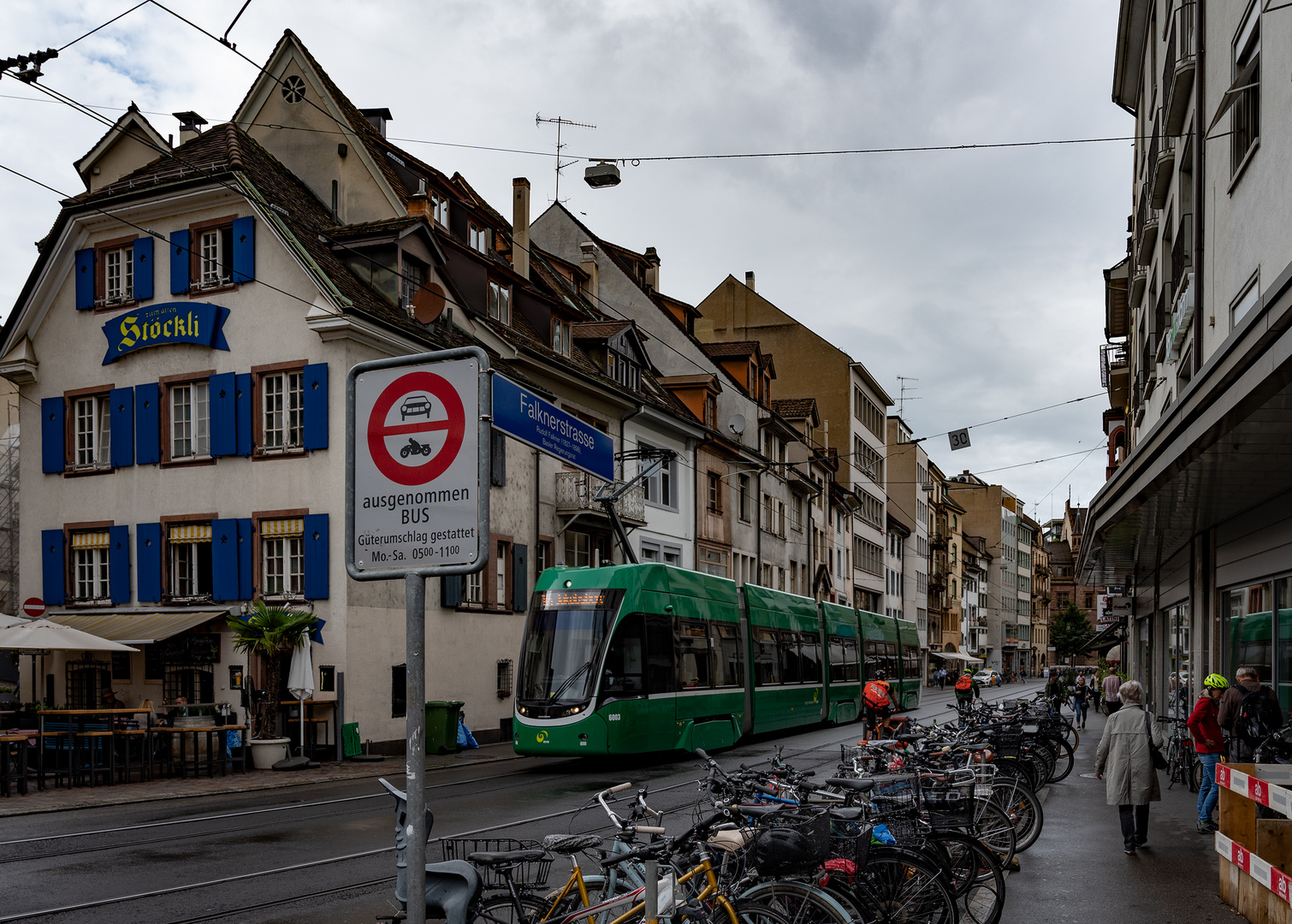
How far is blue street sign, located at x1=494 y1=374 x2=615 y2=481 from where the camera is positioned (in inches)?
151

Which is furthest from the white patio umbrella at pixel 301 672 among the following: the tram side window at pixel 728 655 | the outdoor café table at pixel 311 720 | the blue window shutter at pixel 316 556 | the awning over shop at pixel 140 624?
the tram side window at pixel 728 655

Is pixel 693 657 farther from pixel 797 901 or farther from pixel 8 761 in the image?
pixel 797 901

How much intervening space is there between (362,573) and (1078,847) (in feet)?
32.9

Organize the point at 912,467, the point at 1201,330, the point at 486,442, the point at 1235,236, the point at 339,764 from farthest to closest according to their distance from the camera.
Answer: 1. the point at 912,467
2. the point at 339,764
3. the point at 1201,330
4. the point at 1235,236
5. the point at 486,442

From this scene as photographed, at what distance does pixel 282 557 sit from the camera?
25.2 m

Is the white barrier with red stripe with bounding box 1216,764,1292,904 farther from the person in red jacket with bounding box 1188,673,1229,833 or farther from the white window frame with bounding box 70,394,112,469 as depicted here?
the white window frame with bounding box 70,394,112,469

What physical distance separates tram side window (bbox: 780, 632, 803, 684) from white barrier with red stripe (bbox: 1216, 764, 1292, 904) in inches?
737

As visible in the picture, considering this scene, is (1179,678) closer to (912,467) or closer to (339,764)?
(339,764)

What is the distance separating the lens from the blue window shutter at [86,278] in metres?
27.9

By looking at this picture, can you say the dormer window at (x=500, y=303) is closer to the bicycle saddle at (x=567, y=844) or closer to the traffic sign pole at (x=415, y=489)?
the bicycle saddle at (x=567, y=844)

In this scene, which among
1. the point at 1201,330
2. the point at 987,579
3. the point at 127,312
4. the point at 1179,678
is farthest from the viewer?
the point at 987,579

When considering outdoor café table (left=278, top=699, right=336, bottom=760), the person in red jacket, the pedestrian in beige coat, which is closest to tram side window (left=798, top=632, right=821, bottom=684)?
outdoor café table (left=278, top=699, right=336, bottom=760)

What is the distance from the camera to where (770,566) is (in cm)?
4966

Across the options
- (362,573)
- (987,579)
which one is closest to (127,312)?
(362,573)
